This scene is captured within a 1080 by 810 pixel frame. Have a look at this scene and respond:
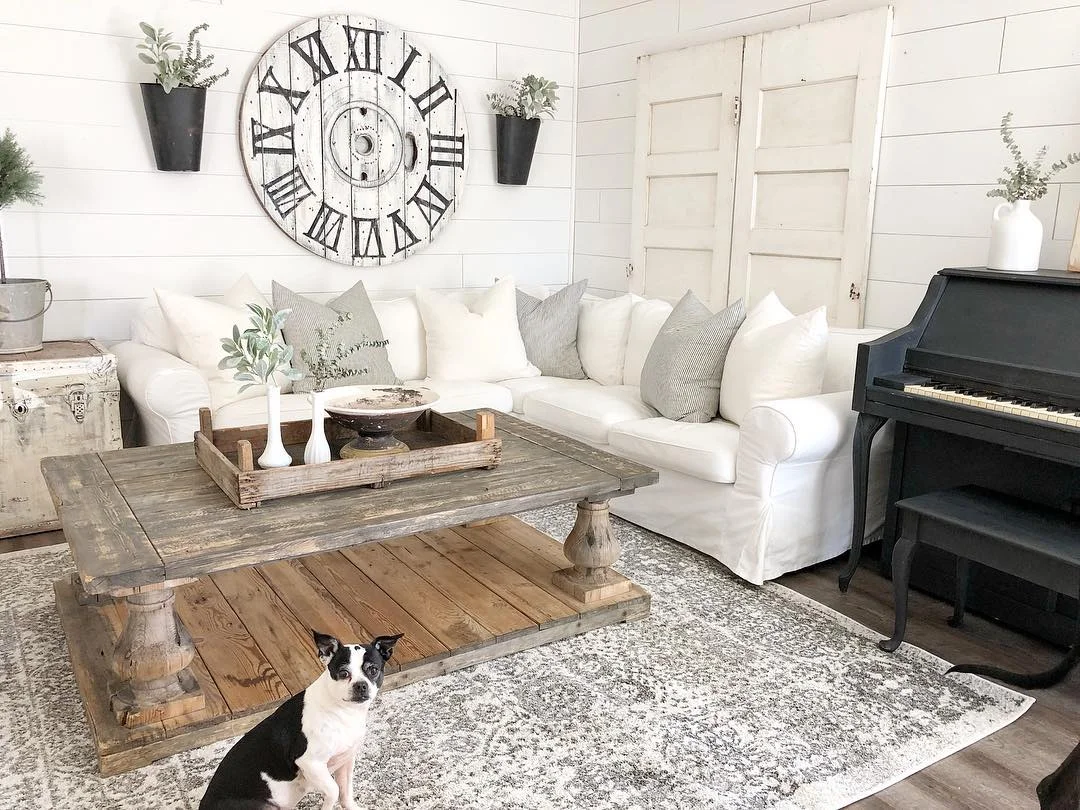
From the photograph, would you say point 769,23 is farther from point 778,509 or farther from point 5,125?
point 5,125

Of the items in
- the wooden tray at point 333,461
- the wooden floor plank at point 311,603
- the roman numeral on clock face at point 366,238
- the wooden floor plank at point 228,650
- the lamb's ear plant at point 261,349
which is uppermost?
the roman numeral on clock face at point 366,238

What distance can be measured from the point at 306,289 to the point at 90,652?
2.41 metres

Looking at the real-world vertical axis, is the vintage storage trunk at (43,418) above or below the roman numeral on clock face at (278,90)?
below

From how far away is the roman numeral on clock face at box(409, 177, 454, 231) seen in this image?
4.49 meters

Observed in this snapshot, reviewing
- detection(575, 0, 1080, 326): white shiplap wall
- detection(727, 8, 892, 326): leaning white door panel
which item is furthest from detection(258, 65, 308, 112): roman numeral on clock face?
detection(727, 8, 892, 326): leaning white door panel

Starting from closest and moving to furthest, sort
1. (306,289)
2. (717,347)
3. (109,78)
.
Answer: (717,347) → (109,78) → (306,289)

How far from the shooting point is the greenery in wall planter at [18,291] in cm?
319

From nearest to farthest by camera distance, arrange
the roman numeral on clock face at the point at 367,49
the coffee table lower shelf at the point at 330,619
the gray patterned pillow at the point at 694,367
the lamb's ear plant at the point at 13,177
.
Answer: the coffee table lower shelf at the point at 330,619, the lamb's ear plant at the point at 13,177, the gray patterned pillow at the point at 694,367, the roman numeral on clock face at the point at 367,49

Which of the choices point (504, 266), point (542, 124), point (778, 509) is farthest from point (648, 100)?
point (778, 509)

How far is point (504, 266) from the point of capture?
4.88m

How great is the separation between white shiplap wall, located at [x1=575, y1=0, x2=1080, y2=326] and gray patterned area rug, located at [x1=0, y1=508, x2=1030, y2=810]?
4.85ft

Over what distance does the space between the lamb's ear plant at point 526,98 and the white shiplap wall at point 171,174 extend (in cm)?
7

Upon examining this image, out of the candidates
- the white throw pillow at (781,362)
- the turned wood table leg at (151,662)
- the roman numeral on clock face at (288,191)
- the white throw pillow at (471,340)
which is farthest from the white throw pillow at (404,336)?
the turned wood table leg at (151,662)

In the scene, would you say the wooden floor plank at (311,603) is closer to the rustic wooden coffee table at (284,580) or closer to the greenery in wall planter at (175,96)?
the rustic wooden coffee table at (284,580)
